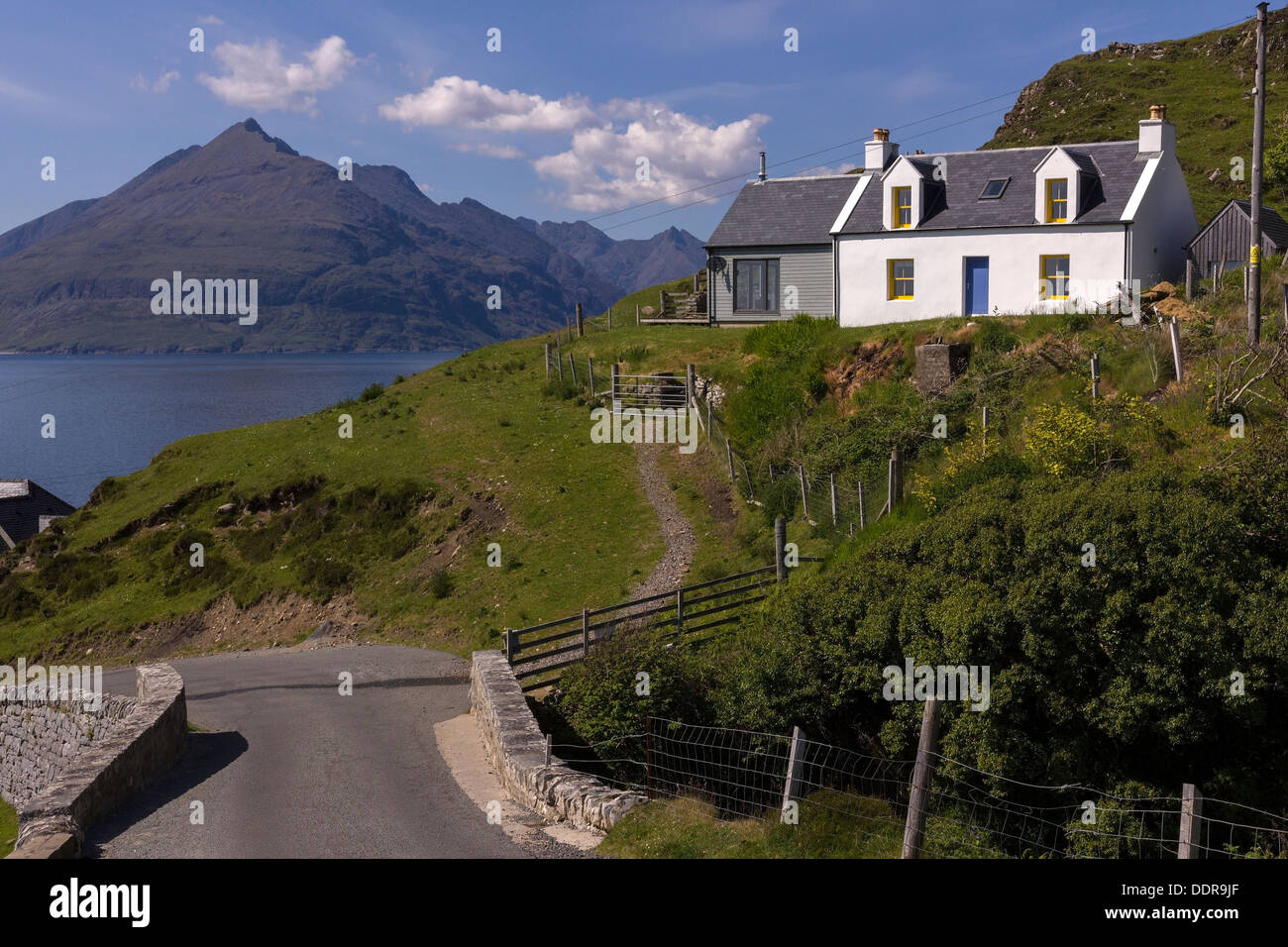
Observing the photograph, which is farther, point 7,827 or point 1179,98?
point 1179,98

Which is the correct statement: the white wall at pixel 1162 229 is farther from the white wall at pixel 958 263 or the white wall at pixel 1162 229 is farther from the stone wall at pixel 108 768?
the stone wall at pixel 108 768

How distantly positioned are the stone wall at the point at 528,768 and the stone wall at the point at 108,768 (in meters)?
5.51

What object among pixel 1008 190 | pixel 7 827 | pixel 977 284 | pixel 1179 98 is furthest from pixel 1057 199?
pixel 1179 98

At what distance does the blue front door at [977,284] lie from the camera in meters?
37.6

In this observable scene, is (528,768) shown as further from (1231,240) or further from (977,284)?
(1231,240)

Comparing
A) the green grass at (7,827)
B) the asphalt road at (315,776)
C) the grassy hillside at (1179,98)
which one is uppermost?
the grassy hillside at (1179,98)

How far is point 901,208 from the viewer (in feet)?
130

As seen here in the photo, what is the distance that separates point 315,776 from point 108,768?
3092 mm

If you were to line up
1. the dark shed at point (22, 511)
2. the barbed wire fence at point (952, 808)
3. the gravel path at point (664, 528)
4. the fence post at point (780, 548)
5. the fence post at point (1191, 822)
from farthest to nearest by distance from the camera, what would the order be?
the dark shed at point (22, 511), the gravel path at point (664, 528), the fence post at point (780, 548), the barbed wire fence at point (952, 808), the fence post at point (1191, 822)

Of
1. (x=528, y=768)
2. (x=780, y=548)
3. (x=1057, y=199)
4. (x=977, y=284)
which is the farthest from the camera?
(x=977, y=284)

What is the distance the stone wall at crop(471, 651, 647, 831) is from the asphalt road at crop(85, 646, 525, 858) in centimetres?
78

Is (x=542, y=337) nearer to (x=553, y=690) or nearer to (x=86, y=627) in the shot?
(x=86, y=627)

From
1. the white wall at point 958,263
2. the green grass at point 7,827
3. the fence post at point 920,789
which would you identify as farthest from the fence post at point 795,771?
the white wall at point 958,263
